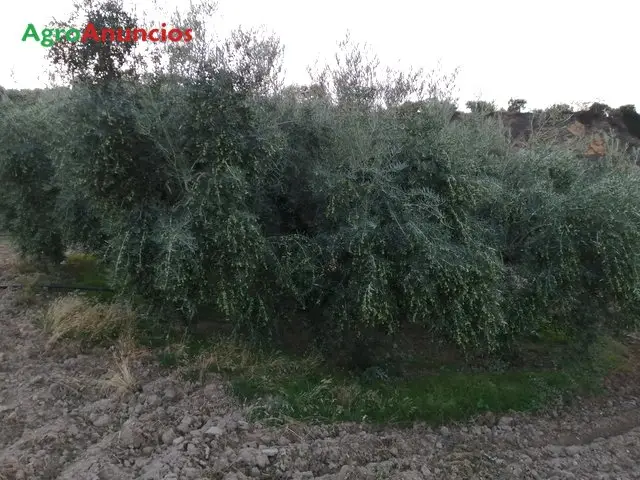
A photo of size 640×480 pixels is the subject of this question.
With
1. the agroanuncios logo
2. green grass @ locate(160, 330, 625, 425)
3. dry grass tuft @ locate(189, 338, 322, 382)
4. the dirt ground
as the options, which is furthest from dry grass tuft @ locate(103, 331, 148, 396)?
the agroanuncios logo

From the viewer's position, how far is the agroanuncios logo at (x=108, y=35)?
20.7 feet

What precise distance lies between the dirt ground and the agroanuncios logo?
415 cm

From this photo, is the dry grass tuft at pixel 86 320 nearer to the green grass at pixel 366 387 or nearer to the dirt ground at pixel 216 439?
the dirt ground at pixel 216 439

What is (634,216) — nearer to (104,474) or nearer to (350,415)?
(350,415)

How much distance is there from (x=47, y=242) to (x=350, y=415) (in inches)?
268

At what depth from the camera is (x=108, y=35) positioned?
6.38 metres

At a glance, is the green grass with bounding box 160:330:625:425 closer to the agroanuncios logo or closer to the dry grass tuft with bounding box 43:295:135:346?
the dry grass tuft with bounding box 43:295:135:346

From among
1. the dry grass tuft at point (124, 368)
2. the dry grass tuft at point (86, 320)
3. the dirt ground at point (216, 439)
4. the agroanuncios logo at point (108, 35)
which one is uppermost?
the agroanuncios logo at point (108, 35)

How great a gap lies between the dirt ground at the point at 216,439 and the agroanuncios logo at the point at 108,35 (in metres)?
4.15

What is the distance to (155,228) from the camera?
617 cm

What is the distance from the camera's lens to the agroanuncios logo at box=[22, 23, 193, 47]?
248 inches

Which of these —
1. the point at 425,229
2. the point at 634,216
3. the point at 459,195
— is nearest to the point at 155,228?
the point at 425,229

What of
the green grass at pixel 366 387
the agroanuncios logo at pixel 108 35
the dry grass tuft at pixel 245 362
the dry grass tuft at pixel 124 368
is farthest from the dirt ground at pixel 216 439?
the agroanuncios logo at pixel 108 35

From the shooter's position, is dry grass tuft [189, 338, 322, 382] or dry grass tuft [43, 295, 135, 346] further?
dry grass tuft [43, 295, 135, 346]
